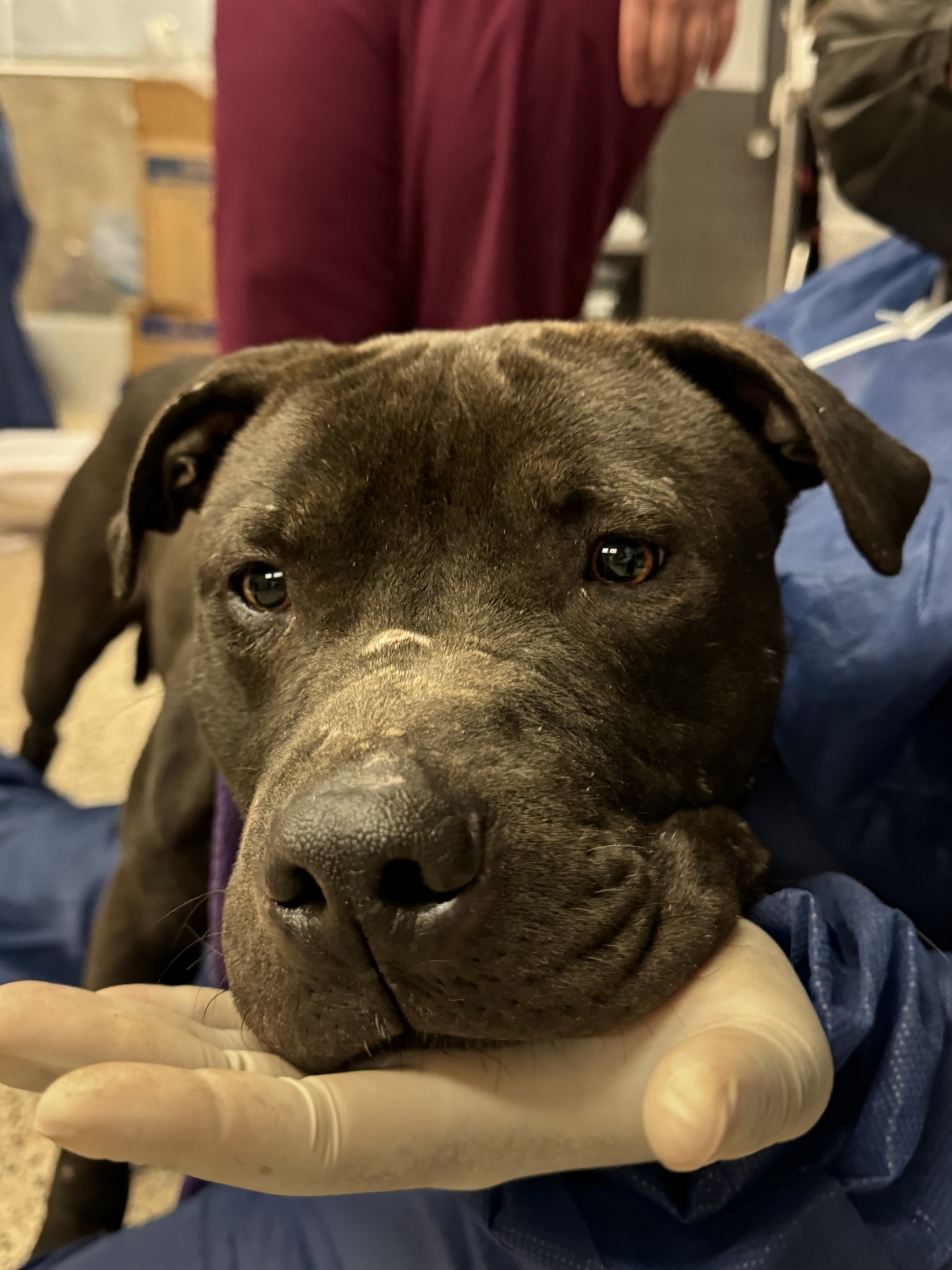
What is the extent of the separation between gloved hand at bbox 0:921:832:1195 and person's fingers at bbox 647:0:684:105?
1.63 m

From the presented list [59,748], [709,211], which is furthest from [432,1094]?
[709,211]

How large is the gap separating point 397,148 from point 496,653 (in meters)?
1.37

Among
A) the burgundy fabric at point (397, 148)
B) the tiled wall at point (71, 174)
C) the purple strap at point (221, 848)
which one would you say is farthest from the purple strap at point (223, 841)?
the tiled wall at point (71, 174)

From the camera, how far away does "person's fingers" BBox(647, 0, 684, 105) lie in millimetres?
1950

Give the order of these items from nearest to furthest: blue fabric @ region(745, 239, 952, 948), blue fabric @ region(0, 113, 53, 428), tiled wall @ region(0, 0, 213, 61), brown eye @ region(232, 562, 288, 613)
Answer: brown eye @ region(232, 562, 288, 613), blue fabric @ region(745, 239, 952, 948), blue fabric @ region(0, 113, 53, 428), tiled wall @ region(0, 0, 213, 61)

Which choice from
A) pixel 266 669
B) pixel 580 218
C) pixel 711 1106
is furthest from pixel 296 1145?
pixel 580 218

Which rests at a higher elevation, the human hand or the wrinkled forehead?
the human hand

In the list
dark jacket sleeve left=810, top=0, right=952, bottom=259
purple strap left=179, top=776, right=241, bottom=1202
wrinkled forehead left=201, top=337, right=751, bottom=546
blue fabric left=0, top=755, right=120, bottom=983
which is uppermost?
dark jacket sleeve left=810, top=0, right=952, bottom=259

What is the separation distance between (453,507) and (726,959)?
2.01ft

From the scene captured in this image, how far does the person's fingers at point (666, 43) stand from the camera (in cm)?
195

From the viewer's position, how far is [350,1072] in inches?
40.4

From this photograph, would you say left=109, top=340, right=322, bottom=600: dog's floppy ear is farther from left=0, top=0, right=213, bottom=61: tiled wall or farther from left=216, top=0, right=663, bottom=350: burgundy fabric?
left=0, top=0, right=213, bottom=61: tiled wall

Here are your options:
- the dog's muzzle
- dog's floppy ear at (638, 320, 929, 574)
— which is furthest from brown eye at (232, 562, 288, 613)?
dog's floppy ear at (638, 320, 929, 574)

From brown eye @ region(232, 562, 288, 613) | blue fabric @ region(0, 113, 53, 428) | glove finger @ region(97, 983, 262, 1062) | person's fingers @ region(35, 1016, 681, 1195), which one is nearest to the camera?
person's fingers @ region(35, 1016, 681, 1195)
